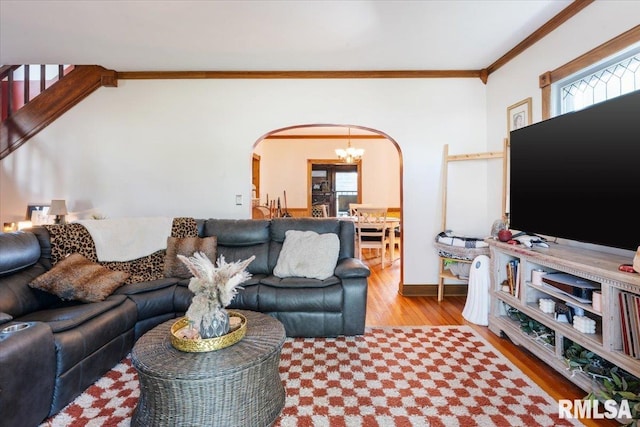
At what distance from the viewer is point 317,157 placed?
823 cm

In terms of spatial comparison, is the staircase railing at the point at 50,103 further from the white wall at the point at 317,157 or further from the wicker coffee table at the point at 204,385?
the white wall at the point at 317,157

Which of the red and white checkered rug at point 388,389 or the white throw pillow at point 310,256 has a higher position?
the white throw pillow at point 310,256

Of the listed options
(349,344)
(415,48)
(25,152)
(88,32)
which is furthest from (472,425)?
(25,152)

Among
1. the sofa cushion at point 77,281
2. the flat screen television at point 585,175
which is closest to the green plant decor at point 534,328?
the flat screen television at point 585,175

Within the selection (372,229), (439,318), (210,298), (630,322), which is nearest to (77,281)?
(210,298)

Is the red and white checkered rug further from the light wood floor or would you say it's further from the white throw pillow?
the white throw pillow

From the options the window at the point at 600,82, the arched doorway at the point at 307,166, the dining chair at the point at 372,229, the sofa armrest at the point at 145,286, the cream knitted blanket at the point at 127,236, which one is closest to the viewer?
the window at the point at 600,82

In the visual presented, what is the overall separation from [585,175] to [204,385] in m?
2.60

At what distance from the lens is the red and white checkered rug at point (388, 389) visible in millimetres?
1744

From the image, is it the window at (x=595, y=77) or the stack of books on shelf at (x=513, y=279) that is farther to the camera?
the stack of books on shelf at (x=513, y=279)

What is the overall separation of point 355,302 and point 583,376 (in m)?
1.56

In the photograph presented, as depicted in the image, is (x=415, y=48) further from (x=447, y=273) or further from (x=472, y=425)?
(x=472, y=425)

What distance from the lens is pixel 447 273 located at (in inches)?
152

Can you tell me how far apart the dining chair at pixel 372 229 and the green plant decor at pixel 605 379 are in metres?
3.42
